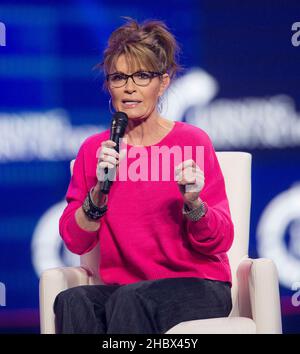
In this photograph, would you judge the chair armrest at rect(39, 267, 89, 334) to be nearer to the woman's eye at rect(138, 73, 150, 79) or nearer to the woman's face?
the woman's face

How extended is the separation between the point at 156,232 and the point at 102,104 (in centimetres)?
121

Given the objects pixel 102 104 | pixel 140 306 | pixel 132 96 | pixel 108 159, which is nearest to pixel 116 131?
pixel 108 159

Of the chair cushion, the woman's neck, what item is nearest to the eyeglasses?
the woman's neck

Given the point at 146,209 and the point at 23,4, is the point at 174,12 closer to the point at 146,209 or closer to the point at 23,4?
the point at 23,4

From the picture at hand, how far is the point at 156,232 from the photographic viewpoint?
90.7 inches

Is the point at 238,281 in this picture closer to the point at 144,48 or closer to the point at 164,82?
the point at 164,82

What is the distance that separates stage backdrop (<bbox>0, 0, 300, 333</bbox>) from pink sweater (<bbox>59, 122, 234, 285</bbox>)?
3.24 feet

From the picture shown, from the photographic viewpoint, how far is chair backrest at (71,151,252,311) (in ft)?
8.38

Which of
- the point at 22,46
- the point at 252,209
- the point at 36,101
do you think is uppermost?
the point at 22,46

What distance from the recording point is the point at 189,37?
3395mm

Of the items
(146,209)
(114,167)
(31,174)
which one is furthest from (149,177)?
(31,174)

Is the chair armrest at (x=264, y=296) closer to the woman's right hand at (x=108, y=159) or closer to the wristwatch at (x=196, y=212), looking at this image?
the wristwatch at (x=196, y=212)

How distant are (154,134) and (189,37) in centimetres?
109

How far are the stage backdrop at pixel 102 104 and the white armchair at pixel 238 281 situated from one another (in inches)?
30.9
